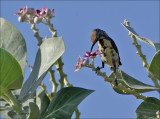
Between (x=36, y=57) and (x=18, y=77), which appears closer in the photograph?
(x=18, y=77)

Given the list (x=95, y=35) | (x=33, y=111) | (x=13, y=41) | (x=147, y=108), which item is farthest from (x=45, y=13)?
(x=147, y=108)

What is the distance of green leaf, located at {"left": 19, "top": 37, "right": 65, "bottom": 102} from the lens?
66.3 inches

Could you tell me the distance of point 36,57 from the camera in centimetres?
193

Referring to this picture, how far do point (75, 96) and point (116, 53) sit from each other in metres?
0.36

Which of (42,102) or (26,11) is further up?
(26,11)

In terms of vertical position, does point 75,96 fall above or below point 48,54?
below

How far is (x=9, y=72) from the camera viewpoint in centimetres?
168

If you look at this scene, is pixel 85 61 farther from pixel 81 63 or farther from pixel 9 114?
pixel 9 114

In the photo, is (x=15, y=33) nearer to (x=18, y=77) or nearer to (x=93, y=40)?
(x=18, y=77)

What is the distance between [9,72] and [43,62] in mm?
218

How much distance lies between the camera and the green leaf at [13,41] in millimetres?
1978

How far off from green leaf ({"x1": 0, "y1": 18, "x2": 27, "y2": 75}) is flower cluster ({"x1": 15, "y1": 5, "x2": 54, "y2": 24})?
7.0 inches

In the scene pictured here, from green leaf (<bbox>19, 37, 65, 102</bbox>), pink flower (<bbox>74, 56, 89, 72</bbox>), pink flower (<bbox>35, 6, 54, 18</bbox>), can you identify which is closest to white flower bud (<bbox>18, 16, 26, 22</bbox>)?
pink flower (<bbox>35, 6, 54, 18</bbox>)

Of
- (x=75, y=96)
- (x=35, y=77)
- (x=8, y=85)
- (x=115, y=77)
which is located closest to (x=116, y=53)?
(x=115, y=77)
